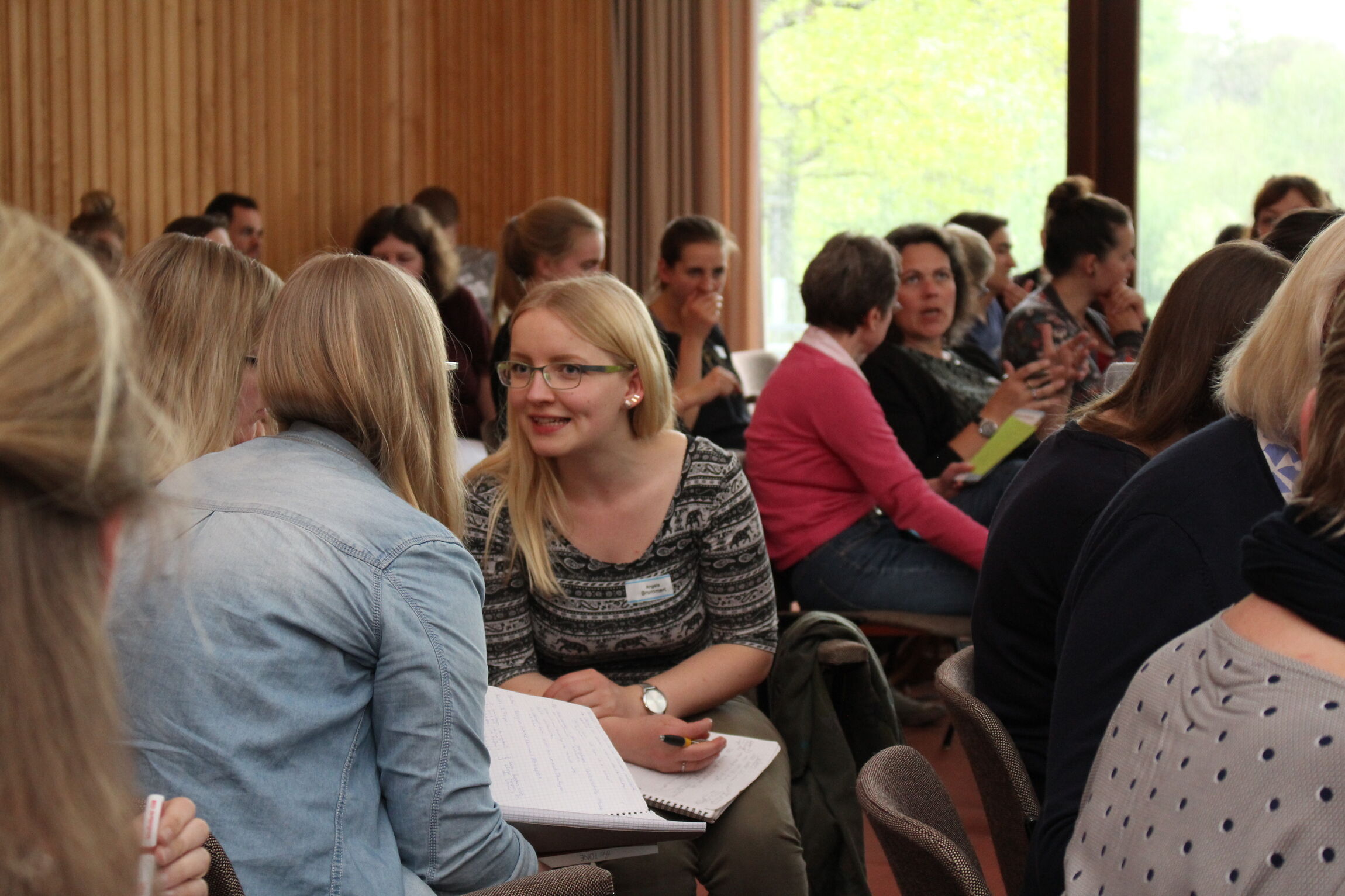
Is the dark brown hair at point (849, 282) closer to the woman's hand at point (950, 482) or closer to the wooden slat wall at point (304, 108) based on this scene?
the woman's hand at point (950, 482)

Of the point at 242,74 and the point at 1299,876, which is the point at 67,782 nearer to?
the point at 1299,876

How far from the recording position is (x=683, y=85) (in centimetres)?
714

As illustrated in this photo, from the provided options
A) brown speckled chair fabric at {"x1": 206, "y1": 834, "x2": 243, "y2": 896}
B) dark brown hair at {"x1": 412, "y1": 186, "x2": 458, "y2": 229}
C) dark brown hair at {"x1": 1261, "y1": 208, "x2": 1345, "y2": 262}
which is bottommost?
brown speckled chair fabric at {"x1": 206, "y1": 834, "x2": 243, "y2": 896}

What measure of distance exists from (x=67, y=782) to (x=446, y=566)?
0.82 meters

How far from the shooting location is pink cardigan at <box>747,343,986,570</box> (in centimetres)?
317

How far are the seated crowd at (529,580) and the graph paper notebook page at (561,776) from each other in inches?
3.3

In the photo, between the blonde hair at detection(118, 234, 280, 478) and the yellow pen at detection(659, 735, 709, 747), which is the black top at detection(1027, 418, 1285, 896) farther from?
the blonde hair at detection(118, 234, 280, 478)

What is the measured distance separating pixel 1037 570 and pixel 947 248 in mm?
2581

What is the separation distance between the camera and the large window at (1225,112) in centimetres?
589

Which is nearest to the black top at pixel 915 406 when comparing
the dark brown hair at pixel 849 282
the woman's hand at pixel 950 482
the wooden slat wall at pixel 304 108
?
the woman's hand at pixel 950 482

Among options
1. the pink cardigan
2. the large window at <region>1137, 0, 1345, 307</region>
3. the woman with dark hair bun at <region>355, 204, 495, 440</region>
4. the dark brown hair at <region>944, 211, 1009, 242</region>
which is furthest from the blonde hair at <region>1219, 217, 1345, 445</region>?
the large window at <region>1137, 0, 1345, 307</region>

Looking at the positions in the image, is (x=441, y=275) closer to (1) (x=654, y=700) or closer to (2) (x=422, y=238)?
(2) (x=422, y=238)

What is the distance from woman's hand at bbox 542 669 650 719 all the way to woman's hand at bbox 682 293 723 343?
2192mm

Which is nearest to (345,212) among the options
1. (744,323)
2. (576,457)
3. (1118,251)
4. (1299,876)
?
(744,323)
